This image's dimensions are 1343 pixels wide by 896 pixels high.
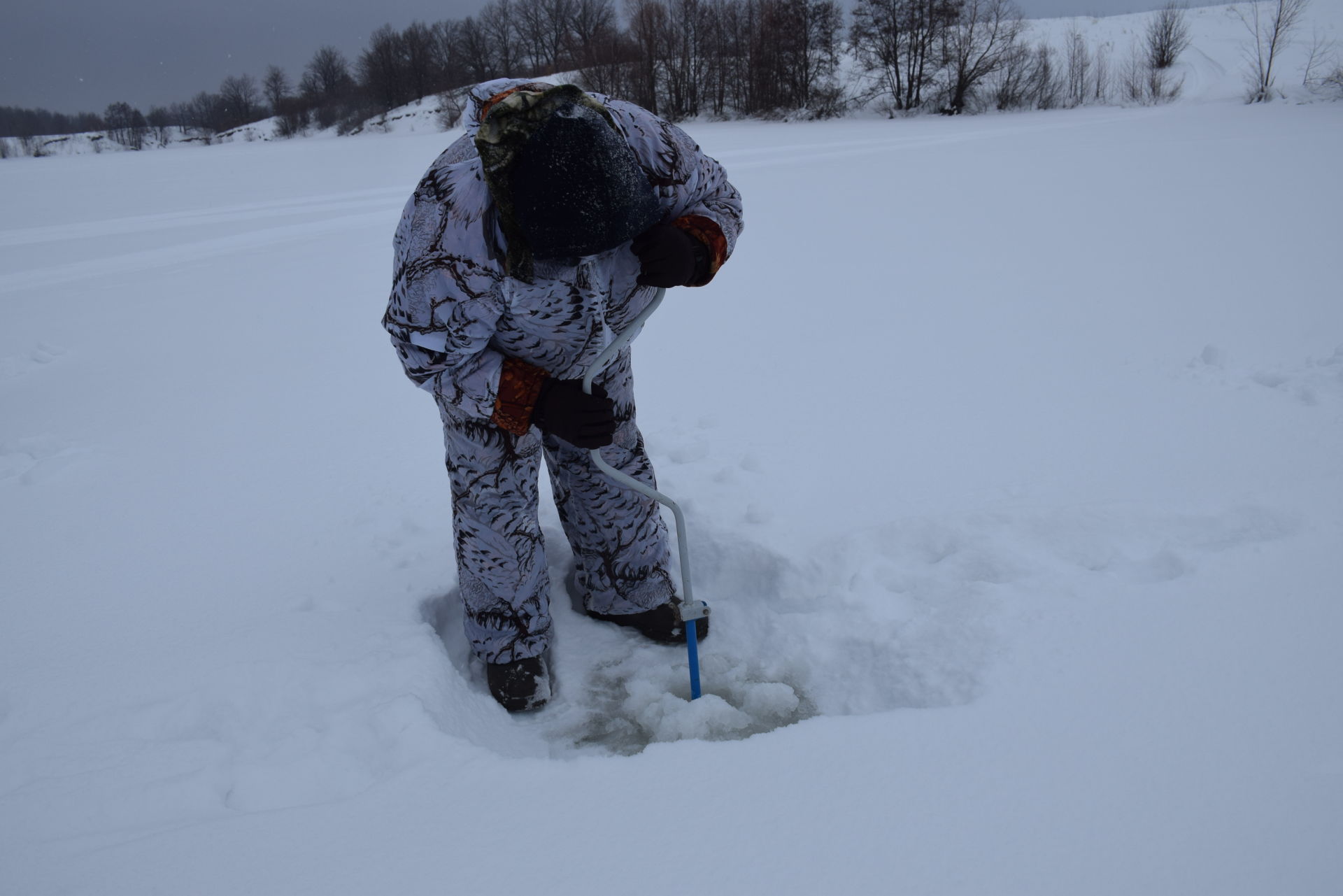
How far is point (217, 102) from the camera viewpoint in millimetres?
35156

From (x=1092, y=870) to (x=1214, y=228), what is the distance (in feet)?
14.8

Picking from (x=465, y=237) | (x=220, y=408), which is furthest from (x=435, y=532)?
(x=220, y=408)

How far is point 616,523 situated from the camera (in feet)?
6.41

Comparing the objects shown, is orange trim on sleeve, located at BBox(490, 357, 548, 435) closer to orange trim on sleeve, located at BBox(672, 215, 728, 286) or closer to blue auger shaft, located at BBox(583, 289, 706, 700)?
blue auger shaft, located at BBox(583, 289, 706, 700)

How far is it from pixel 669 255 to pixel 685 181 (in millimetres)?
211

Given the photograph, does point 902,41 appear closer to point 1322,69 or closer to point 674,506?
point 1322,69

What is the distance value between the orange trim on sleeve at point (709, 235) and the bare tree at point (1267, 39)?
15.2 meters

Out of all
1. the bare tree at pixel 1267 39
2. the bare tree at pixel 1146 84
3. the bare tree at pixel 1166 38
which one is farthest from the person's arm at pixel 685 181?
the bare tree at pixel 1166 38

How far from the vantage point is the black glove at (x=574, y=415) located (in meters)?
1.50

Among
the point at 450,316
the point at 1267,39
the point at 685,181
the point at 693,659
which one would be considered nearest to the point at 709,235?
the point at 685,181

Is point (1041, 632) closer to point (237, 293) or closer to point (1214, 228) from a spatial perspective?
point (1214, 228)

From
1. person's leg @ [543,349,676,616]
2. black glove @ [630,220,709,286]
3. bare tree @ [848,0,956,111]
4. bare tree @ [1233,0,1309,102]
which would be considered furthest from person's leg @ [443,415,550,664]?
bare tree @ [848,0,956,111]

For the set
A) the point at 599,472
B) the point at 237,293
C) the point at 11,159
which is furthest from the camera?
the point at 11,159

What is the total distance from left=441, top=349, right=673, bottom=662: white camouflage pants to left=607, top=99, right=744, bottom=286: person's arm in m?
0.37
